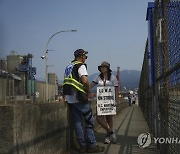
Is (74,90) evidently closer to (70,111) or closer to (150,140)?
(70,111)

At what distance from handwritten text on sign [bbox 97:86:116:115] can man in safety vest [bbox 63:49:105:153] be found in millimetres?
1053

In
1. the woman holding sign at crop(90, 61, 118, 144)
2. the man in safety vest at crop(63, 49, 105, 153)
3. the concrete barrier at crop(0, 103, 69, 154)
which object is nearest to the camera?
the concrete barrier at crop(0, 103, 69, 154)

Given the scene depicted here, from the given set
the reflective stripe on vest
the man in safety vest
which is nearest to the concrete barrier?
the man in safety vest

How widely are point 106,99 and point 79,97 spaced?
5.23 feet

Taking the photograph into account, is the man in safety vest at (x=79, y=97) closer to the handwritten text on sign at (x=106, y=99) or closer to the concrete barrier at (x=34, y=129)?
the concrete barrier at (x=34, y=129)

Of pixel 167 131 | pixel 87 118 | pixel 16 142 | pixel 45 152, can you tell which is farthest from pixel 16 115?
pixel 87 118

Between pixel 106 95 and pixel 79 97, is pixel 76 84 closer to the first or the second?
pixel 79 97

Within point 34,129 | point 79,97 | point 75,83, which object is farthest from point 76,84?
point 34,129

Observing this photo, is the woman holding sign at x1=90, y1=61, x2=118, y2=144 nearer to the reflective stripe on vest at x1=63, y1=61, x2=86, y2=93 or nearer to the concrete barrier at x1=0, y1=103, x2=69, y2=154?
the concrete barrier at x1=0, y1=103, x2=69, y2=154

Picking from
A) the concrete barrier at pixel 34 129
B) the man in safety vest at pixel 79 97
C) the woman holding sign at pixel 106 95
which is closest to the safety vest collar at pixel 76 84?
the man in safety vest at pixel 79 97

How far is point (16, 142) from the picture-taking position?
12.5 ft

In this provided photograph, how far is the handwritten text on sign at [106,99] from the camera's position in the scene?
7.31m

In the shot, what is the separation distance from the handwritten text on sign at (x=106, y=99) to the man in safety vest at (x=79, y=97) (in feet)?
3.45

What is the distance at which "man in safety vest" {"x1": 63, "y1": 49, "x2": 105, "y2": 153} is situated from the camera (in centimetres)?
587
